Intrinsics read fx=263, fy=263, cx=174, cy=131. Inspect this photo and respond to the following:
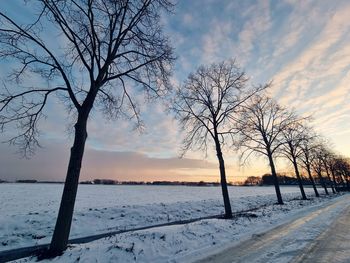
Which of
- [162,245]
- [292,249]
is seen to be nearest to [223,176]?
[162,245]

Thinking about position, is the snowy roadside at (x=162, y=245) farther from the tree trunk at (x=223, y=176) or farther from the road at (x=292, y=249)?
the tree trunk at (x=223, y=176)

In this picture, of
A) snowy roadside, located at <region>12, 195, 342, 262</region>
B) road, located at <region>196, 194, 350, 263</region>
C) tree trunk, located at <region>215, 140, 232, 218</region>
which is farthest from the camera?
tree trunk, located at <region>215, 140, 232, 218</region>

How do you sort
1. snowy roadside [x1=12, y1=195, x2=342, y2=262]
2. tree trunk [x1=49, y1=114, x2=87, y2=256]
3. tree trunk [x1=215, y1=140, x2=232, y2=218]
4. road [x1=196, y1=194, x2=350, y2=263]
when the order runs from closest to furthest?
road [x1=196, y1=194, x2=350, y2=263], snowy roadside [x1=12, y1=195, x2=342, y2=262], tree trunk [x1=49, y1=114, x2=87, y2=256], tree trunk [x1=215, y1=140, x2=232, y2=218]

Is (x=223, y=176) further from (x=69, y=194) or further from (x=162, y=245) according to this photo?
(x=69, y=194)

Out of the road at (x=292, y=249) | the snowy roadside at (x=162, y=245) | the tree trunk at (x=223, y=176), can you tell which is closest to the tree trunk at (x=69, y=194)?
the snowy roadside at (x=162, y=245)

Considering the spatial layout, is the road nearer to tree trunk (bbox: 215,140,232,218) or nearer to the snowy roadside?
the snowy roadside

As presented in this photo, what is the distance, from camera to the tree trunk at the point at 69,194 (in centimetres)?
816

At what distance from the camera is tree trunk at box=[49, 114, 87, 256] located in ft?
26.8

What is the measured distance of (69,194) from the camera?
28.2ft

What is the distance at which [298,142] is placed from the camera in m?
33.4

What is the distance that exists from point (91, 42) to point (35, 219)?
12456 mm

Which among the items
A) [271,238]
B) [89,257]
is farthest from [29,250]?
[271,238]

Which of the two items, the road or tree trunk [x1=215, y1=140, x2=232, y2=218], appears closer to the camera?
the road

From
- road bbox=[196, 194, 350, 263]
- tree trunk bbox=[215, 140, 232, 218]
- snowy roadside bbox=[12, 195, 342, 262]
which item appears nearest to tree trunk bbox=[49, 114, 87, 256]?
snowy roadside bbox=[12, 195, 342, 262]
